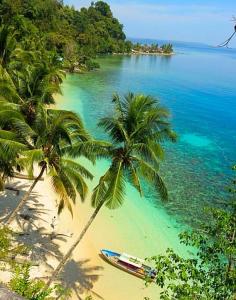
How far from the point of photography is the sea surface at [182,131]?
2777 centimetres

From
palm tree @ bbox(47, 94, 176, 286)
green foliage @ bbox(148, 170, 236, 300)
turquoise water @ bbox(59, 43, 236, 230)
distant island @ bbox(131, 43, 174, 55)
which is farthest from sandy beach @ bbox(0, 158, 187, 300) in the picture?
distant island @ bbox(131, 43, 174, 55)

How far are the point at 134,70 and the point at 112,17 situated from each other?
6050 centimetres

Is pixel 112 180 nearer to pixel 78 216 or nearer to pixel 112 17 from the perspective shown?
pixel 78 216

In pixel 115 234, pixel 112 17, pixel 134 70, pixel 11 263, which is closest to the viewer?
pixel 11 263

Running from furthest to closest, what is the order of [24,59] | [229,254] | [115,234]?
[24,59], [115,234], [229,254]

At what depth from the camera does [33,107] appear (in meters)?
19.4

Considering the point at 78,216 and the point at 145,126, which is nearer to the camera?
the point at 145,126

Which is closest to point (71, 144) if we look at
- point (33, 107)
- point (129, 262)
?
point (33, 107)

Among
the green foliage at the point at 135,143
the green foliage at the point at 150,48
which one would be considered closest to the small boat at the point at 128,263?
the green foliage at the point at 135,143

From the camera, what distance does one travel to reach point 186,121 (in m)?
55.6

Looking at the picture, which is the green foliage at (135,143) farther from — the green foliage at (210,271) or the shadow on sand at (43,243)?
the shadow on sand at (43,243)

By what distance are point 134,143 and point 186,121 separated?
41106 millimetres

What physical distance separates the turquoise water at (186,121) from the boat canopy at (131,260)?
6810mm

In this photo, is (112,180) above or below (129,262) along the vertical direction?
above
